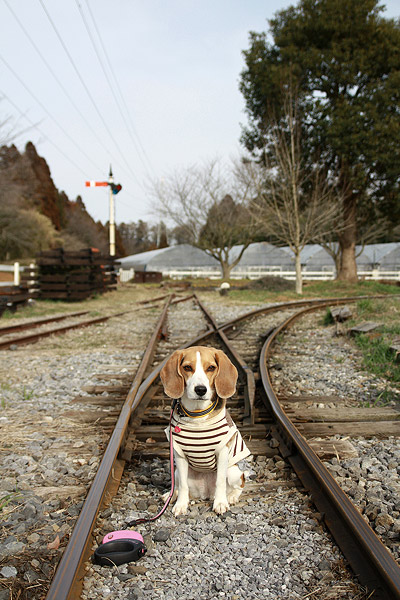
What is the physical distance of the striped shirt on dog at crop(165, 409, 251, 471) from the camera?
2.33m

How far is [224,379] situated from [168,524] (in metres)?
0.80

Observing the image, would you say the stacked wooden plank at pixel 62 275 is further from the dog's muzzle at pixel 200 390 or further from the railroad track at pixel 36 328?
the dog's muzzle at pixel 200 390

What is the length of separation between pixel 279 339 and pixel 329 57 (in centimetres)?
2026

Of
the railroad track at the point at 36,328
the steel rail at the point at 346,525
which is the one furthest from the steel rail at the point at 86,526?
the railroad track at the point at 36,328

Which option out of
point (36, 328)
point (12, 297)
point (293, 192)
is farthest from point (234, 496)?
point (293, 192)

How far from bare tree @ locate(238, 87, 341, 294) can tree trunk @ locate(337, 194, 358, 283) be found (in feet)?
3.11

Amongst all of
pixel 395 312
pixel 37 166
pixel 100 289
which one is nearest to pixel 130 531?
pixel 395 312

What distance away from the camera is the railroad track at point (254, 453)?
1.74m

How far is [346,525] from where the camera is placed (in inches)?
81.3

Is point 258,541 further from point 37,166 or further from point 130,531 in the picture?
point 37,166

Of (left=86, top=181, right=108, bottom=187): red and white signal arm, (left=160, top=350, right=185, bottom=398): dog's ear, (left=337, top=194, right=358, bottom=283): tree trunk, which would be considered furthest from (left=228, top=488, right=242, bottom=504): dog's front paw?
(left=86, top=181, right=108, bottom=187): red and white signal arm

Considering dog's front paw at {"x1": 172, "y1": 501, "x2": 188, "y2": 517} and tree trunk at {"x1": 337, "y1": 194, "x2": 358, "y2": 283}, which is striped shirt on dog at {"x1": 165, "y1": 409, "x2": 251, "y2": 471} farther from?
tree trunk at {"x1": 337, "y1": 194, "x2": 358, "y2": 283}

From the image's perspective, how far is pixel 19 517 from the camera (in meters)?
2.30

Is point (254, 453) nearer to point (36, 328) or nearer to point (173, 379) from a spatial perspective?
point (173, 379)
